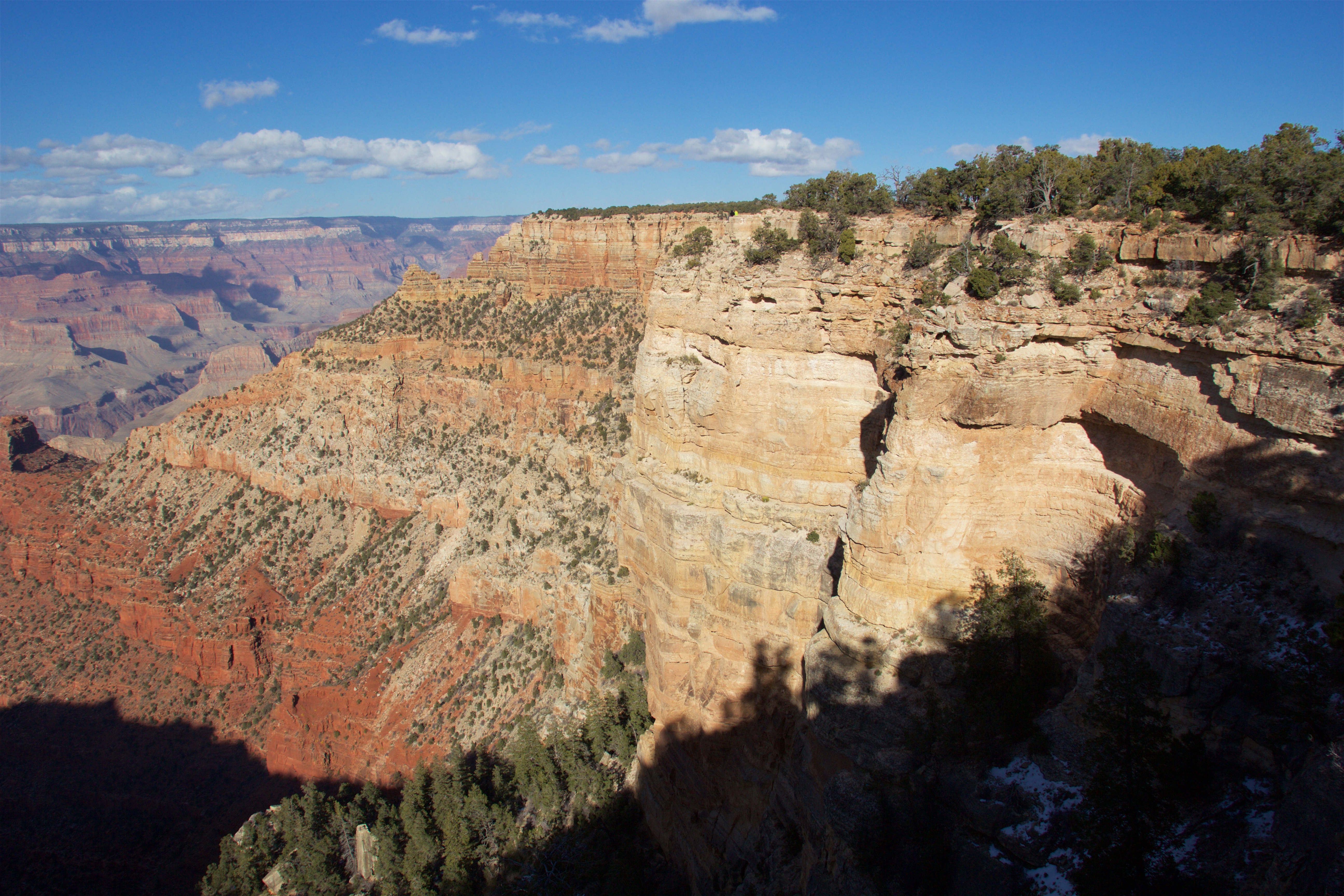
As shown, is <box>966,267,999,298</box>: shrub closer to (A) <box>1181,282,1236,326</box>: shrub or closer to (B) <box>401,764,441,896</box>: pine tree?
(A) <box>1181,282,1236,326</box>: shrub

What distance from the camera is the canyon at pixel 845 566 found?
10.6 meters

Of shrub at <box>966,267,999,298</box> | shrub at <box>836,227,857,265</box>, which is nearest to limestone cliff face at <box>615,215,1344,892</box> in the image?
shrub at <box>966,267,999,298</box>

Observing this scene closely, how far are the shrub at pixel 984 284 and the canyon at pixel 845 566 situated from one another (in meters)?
0.20

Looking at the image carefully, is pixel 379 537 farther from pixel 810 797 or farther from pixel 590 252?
pixel 810 797

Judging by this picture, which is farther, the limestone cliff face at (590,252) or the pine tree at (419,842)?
the limestone cliff face at (590,252)

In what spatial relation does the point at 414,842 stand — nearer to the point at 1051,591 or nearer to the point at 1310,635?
the point at 1051,591

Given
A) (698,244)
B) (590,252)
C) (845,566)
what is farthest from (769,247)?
(590,252)

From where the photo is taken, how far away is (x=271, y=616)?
146ft

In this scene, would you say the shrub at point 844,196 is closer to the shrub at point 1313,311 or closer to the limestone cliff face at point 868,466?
the limestone cliff face at point 868,466

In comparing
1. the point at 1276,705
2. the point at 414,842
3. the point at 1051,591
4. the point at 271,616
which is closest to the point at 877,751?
the point at 1051,591

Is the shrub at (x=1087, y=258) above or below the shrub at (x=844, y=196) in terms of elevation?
below

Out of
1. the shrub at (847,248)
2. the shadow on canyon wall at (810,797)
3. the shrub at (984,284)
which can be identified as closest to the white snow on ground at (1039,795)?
the shadow on canyon wall at (810,797)

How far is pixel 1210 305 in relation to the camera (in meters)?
11.2

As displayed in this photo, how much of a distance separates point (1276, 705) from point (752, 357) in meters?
12.9
